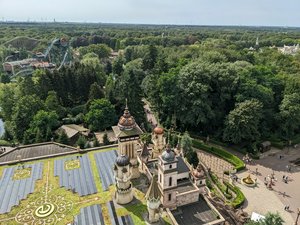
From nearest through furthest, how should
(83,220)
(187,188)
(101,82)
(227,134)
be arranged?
1. (83,220)
2. (187,188)
3. (227,134)
4. (101,82)

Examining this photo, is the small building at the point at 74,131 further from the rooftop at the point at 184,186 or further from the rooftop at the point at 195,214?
the rooftop at the point at 195,214

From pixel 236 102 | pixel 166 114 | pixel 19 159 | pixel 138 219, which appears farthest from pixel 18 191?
pixel 236 102

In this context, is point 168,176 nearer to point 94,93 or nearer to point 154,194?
point 154,194

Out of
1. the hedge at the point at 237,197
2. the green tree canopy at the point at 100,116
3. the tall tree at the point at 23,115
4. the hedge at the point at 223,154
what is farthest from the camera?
the green tree canopy at the point at 100,116

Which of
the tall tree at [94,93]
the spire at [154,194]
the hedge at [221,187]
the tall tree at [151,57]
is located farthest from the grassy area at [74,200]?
the tall tree at [151,57]

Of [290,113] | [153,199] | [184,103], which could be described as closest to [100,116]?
[184,103]

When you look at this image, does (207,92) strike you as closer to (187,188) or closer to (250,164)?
(250,164)
